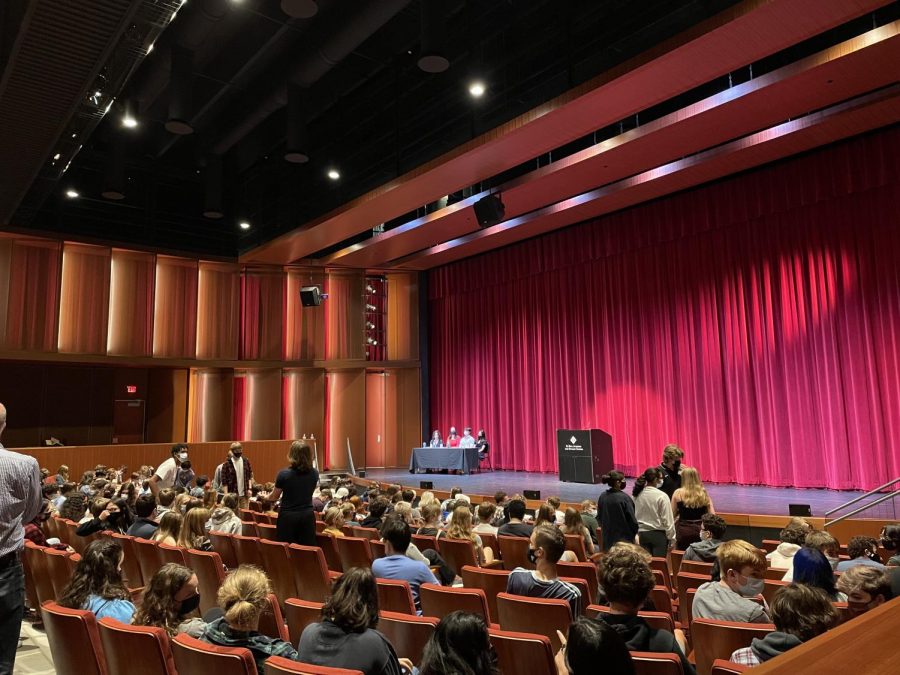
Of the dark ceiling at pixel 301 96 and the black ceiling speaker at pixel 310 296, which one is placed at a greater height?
the dark ceiling at pixel 301 96

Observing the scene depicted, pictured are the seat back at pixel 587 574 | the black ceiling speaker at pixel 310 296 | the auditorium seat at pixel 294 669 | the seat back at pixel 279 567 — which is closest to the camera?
the auditorium seat at pixel 294 669

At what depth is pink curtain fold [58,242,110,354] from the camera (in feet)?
49.6

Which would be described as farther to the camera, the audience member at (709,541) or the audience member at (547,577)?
the audience member at (709,541)

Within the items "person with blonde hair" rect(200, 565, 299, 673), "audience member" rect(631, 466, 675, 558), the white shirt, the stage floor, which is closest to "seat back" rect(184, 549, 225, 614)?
"person with blonde hair" rect(200, 565, 299, 673)

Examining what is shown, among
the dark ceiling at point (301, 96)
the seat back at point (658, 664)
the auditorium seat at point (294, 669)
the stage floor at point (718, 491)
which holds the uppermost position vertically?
A: the dark ceiling at point (301, 96)

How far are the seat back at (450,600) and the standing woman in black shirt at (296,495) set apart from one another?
7.09ft

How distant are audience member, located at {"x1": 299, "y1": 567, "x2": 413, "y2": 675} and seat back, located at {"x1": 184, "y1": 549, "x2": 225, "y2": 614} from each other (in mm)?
2074

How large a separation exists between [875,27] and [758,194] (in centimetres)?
430

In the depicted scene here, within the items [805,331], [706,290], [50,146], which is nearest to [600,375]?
[706,290]

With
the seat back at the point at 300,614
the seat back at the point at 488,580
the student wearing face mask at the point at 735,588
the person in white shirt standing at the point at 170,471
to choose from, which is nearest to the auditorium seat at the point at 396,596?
the seat back at the point at 300,614

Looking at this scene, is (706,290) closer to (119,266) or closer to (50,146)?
(50,146)

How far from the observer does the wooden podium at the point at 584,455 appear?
40.0ft

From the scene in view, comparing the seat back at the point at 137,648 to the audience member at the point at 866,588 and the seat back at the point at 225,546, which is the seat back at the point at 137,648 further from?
the seat back at the point at 225,546

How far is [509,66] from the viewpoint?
36.2ft
